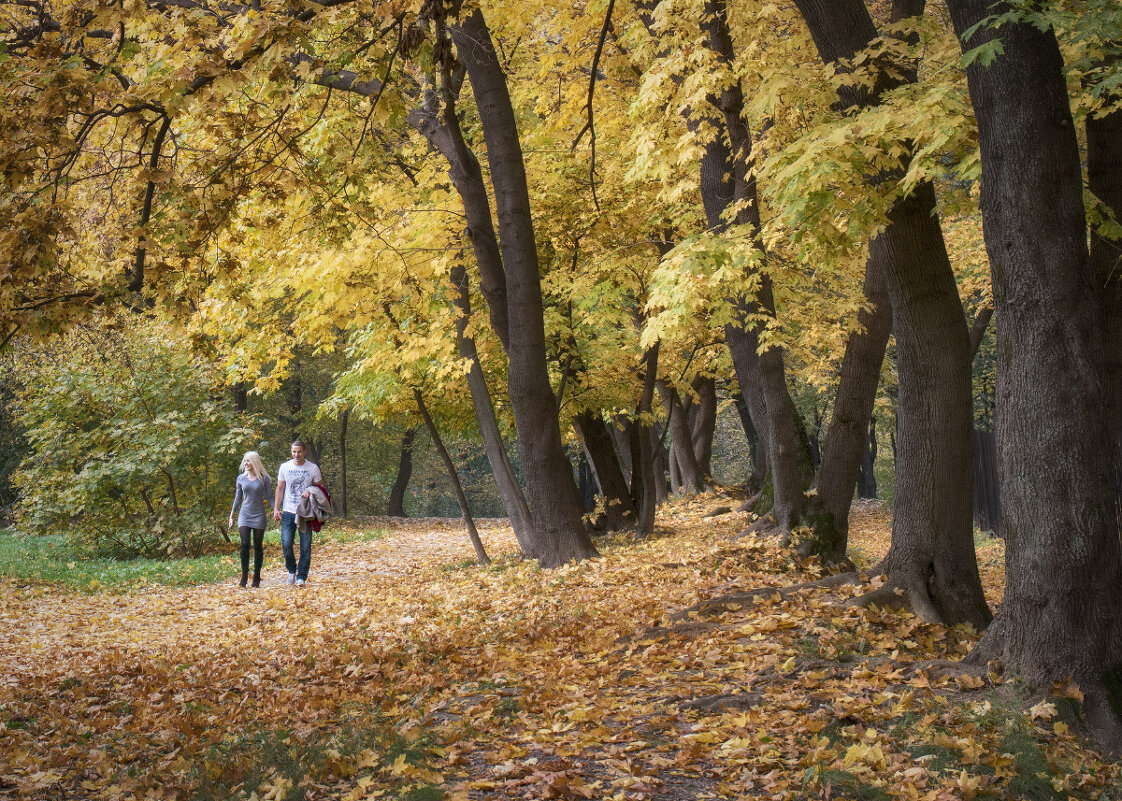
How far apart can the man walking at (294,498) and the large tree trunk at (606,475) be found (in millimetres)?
5547

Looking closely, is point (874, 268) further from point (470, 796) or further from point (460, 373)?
point (470, 796)

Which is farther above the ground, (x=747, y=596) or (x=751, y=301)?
(x=751, y=301)

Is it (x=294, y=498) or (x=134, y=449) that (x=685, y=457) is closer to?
(x=134, y=449)

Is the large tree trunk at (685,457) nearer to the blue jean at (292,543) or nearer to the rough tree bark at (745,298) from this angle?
the rough tree bark at (745,298)

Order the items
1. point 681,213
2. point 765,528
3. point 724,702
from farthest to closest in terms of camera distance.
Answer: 1. point 681,213
2. point 765,528
3. point 724,702

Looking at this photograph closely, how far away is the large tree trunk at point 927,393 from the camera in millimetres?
7230

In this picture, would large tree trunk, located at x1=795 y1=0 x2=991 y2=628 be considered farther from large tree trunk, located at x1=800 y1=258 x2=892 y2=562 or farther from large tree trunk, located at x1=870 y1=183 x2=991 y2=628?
large tree trunk, located at x1=800 y1=258 x2=892 y2=562

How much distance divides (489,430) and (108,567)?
752 cm

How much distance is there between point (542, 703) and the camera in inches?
233

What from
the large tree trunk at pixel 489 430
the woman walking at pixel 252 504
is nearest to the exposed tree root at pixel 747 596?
the large tree trunk at pixel 489 430

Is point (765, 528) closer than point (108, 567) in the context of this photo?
Yes

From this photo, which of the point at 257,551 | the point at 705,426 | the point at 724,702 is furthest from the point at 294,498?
the point at 705,426

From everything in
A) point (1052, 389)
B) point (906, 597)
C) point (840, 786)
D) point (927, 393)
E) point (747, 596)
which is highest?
point (927, 393)

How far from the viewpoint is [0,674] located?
752cm
